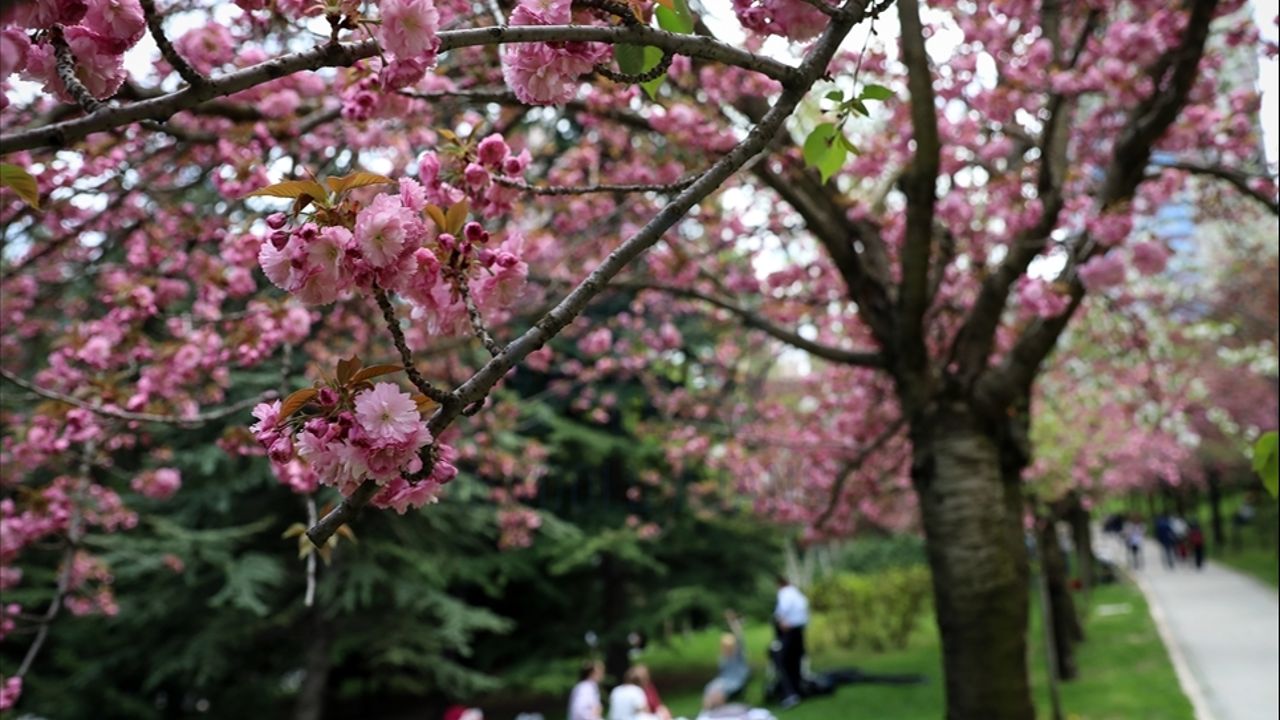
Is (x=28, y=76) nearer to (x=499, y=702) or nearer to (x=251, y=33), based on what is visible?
(x=251, y=33)

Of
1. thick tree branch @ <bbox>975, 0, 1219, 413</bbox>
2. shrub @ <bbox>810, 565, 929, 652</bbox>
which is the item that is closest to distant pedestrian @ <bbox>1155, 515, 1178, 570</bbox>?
shrub @ <bbox>810, 565, 929, 652</bbox>

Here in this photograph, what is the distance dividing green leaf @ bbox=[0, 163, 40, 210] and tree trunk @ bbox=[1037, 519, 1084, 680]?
9.54 meters

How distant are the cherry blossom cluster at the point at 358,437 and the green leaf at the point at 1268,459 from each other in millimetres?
1895

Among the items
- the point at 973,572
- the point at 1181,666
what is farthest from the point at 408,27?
the point at 1181,666

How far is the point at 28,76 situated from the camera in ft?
4.54

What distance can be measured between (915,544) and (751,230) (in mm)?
23507

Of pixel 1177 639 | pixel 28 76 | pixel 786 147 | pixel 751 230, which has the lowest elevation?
pixel 1177 639

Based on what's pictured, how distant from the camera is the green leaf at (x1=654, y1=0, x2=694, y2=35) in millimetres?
1729

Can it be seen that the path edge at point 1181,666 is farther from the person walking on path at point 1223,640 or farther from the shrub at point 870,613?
the shrub at point 870,613

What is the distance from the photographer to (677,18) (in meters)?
1.75

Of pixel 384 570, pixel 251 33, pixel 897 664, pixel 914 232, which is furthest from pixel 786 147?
pixel 897 664

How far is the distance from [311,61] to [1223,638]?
1238cm

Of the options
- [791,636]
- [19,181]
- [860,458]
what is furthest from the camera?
[791,636]

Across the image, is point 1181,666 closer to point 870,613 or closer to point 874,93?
point 870,613
